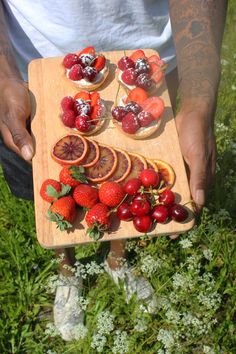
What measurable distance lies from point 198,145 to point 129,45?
0.67 m

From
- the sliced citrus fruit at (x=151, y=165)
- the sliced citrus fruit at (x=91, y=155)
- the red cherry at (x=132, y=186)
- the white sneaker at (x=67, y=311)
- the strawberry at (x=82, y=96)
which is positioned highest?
the strawberry at (x=82, y=96)

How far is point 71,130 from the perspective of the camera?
232cm

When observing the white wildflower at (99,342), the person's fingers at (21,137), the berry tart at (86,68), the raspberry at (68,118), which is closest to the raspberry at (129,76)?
the berry tart at (86,68)

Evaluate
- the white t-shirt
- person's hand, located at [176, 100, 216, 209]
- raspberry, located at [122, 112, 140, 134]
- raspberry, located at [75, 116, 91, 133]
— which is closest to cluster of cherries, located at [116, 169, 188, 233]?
person's hand, located at [176, 100, 216, 209]

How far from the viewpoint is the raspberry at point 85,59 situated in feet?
7.74

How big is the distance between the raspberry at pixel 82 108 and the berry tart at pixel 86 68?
156 mm

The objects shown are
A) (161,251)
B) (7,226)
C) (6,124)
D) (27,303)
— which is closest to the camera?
(6,124)

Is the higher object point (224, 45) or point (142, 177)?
point (142, 177)

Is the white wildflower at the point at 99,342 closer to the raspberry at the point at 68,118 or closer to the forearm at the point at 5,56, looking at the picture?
the raspberry at the point at 68,118

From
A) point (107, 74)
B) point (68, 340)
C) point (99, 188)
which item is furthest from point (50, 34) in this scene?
point (68, 340)

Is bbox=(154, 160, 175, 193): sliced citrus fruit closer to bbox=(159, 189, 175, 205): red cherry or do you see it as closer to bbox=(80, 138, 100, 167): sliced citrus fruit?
bbox=(159, 189, 175, 205): red cherry

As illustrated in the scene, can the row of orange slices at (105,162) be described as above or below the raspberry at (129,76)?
below

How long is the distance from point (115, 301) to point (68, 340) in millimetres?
378

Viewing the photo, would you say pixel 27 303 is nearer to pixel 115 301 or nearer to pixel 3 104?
pixel 115 301
